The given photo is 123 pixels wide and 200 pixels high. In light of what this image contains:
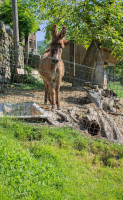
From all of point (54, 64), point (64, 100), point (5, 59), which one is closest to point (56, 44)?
point (54, 64)

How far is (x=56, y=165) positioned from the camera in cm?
343

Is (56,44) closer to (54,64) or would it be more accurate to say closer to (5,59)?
(54,64)

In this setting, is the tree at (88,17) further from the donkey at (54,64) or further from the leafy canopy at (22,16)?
the donkey at (54,64)

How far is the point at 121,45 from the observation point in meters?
11.5

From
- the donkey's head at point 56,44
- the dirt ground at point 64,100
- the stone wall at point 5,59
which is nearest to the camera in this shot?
the donkey's head at point 56,44

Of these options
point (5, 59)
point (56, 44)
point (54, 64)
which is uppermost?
point (56, 44)

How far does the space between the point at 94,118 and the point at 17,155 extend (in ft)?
8.44

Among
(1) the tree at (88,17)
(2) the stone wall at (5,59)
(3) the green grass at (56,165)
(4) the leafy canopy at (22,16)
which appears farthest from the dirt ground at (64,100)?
(4) the leafy canopy at (22,16)

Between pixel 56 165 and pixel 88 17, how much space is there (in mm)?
9715

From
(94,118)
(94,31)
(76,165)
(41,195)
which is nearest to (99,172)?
(76,165)

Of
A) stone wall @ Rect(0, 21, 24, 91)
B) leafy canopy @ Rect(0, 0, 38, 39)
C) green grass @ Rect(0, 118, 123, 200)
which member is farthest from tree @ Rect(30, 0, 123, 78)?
green grass @ Rect(0, 118, 123, 200)

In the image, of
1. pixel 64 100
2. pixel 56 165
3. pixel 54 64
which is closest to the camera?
pixel 56 165

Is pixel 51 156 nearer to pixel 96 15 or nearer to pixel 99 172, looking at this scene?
pixel 99 172

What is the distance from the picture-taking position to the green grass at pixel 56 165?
2.73 m
